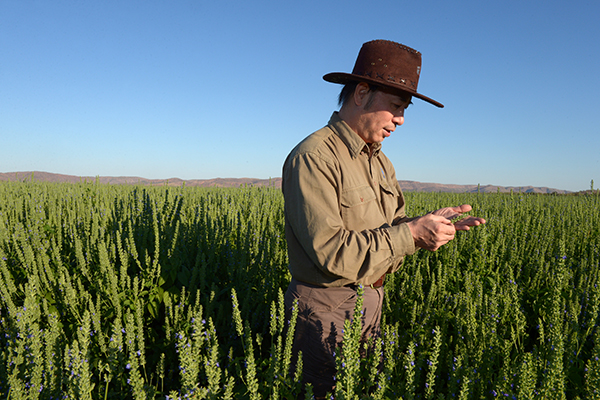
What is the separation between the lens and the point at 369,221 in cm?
169

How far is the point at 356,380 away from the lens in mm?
1280

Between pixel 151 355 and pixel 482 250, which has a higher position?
pixel 482 250

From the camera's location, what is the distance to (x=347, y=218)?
165cm

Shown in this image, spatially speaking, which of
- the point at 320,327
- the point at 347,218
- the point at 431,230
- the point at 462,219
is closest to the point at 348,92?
the point at 347,218

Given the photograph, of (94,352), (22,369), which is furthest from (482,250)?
(22,369)

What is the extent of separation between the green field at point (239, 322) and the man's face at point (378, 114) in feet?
3.19

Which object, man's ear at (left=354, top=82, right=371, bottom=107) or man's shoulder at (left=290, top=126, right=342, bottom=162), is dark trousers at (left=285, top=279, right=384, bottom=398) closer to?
man's shoulder at (left=290, top=126, right=342, bottom=162)

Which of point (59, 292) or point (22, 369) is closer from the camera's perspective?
point (22, 369)

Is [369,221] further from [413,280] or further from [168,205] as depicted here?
[168,205]

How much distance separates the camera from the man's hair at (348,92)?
67.8 inches

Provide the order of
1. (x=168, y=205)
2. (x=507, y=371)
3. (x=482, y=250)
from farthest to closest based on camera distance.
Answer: (x=168, y=205), (x=482, y=250), (x=507, y=371)

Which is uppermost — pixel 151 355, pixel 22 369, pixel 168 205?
pixel 168 205

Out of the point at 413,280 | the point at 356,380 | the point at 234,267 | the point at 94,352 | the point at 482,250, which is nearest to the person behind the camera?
the point at 356,380

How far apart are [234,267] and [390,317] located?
1.46 meters
